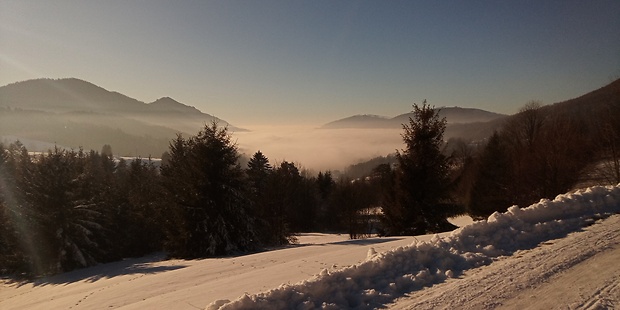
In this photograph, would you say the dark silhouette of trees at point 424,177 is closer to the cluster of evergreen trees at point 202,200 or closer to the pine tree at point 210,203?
the cluster of evergreen trees at point 202,200

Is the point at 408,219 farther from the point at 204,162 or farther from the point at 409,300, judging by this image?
the point at 409,300

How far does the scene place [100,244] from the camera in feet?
85.2

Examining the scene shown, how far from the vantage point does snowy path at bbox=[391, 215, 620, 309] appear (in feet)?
16.8

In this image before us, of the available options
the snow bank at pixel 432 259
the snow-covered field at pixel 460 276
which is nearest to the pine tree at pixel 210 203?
the snow-covered field at pixel 460 276

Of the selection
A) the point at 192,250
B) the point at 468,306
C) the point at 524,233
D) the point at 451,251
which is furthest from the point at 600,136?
the point at 192,250

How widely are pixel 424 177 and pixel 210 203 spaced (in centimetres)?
1284

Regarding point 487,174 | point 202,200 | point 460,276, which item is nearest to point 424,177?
point 202,200

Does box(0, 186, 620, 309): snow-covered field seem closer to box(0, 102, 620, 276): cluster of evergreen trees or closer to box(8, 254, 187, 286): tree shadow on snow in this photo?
box(8, 254, 187, 286): tree shadow on snow

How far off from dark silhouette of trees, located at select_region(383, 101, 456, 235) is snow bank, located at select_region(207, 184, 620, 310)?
29.0 feet

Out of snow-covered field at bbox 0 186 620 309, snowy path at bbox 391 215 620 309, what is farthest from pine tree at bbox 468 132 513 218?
snowy path at bbox 391 215 620 309

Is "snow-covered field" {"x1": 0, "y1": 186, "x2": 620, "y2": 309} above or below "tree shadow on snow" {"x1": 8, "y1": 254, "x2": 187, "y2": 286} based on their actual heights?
above

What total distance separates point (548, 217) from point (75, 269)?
2648 cm

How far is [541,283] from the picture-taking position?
5.78 meters

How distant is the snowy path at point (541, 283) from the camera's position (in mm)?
5125
